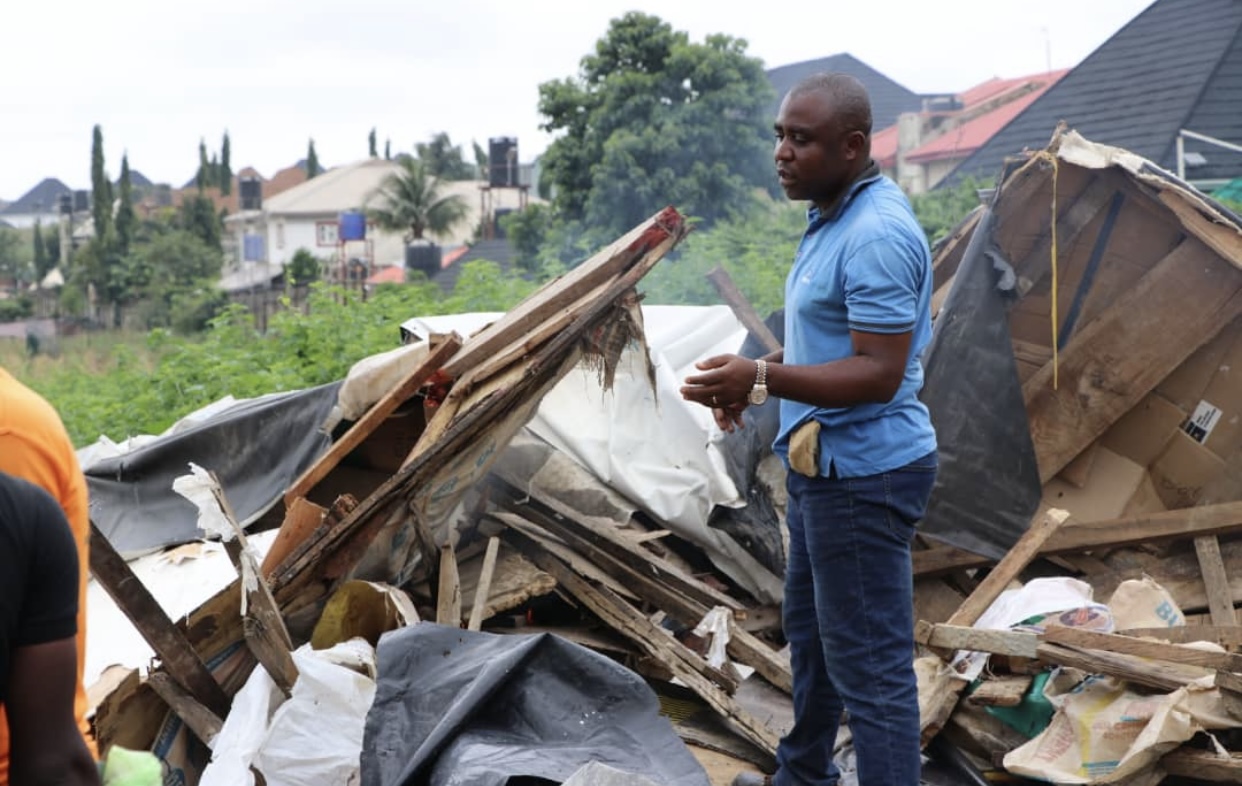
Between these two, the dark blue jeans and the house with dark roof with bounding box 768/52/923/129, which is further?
the house with dark roof with bounding box 768/52/923/129

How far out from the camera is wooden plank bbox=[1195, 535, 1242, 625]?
4.67m

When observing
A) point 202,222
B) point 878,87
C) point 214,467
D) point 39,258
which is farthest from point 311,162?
point 214,467

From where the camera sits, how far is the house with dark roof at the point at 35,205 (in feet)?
422

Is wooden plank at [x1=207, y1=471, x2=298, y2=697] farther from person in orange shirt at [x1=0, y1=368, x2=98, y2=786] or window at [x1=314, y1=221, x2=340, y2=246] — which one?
window at [x1=314, y1=221, x2=340, y2=246]

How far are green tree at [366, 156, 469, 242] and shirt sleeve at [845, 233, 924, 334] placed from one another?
55.2m

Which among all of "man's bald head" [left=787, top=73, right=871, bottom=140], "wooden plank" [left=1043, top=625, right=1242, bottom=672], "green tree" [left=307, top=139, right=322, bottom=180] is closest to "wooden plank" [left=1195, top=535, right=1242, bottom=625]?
"wooden plank" [left=1043, top=625, right=1242, bottom=672]

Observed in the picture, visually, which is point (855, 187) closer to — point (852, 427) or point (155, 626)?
point (852, 427)

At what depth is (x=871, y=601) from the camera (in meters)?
→ 2.97

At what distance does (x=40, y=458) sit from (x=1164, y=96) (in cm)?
1843

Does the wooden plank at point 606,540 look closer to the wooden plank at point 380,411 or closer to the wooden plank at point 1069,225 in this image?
the wooden plank at point 380,411

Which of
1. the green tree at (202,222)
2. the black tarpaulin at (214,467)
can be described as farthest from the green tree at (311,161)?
the black tarpaulin at (214,467)

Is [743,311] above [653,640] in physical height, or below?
above

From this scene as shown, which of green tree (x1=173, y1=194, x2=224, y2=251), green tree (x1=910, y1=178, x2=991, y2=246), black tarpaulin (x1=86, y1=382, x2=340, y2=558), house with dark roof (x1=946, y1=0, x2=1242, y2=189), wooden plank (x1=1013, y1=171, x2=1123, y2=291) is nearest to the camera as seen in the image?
wooden plank (x1=1013, y1=171, x2=1123, y2=291)

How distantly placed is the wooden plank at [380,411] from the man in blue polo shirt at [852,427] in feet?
5.45
